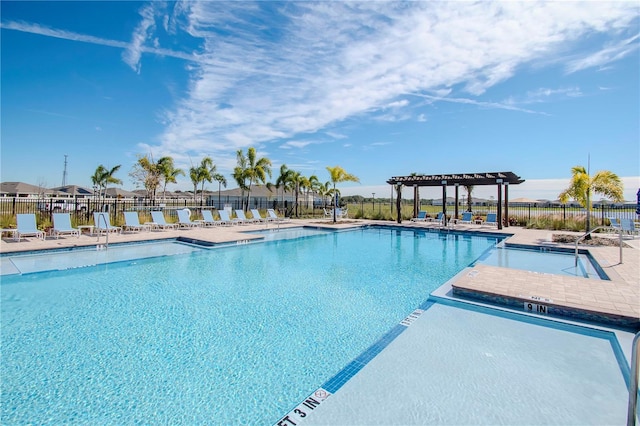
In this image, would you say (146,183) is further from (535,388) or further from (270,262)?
(535,388)

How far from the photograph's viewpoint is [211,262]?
8.70 m

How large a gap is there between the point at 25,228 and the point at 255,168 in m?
13.3

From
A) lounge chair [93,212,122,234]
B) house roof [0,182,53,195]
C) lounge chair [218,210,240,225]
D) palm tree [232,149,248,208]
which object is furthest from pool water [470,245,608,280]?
house roof [0,182,53,195]

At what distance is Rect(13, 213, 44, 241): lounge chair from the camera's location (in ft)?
32.4

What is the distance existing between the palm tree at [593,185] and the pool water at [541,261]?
101 inches

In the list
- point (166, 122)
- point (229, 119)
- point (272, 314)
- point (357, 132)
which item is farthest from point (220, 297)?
point (357, 132)

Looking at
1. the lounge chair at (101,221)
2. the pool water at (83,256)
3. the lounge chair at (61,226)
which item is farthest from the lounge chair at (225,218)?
the lounge chair at (61,226)

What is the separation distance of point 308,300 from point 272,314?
0.89 metres

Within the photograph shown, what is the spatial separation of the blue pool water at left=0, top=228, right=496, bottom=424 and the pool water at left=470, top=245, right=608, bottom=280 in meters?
1.64

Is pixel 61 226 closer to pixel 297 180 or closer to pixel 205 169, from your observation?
pixel 205 169

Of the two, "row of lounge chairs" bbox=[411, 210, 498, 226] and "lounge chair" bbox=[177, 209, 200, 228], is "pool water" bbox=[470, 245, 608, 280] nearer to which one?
"row of lounge chairs" bbox=[411, 210, 498, 226]

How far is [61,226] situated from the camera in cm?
1072

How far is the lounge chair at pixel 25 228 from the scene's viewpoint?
9.88m

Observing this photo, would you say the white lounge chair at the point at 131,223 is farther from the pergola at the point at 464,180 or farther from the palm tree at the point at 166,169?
the pergola at the point at 464,180
